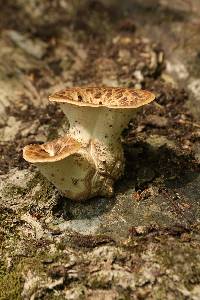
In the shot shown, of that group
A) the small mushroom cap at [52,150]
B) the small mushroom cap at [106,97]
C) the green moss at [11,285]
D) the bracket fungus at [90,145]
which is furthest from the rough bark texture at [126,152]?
the small mushroom cap at [106,97]

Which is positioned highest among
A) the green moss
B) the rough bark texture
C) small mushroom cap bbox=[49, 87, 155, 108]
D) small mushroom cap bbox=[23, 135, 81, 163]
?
small mushroom cap bbox=[49, 87, 155, 108]

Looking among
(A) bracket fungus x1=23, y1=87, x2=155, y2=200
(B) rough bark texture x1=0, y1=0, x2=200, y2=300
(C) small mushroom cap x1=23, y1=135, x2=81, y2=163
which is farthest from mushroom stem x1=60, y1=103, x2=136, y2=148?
(B) rough bark texture x1=0, y1=0, x2=200, y2=300

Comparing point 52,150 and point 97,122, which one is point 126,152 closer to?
point 97,122

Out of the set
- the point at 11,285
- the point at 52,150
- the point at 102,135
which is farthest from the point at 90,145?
the point at 11,285

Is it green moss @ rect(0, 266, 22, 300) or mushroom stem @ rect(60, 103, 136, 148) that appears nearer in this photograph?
green moss @ rect(0, 266, 22, 300)

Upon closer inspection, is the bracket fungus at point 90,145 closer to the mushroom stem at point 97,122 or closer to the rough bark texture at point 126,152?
the mushroom stem at point 97,122

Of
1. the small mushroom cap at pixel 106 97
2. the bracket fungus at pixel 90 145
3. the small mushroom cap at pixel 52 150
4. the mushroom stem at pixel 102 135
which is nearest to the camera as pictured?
the small mushroom cap at pixel 52 150

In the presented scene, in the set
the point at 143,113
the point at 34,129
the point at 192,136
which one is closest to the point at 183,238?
the point at 192,136

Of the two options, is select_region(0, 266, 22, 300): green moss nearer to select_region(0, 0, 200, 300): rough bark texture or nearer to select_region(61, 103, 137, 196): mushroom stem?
select_region(0, 0, 200, 300): rough bark texture
